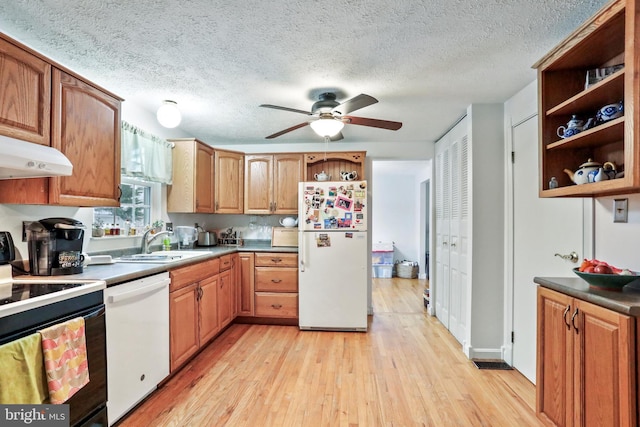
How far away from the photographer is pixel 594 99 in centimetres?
166

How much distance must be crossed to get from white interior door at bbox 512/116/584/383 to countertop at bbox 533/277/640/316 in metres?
0.45

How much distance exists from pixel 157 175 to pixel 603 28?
3404 mm

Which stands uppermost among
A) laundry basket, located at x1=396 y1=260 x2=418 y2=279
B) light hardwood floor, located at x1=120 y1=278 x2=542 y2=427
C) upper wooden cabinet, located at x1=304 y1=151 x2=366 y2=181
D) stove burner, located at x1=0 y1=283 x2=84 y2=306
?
upper wooden cabinet, located at x1=304 y1=151 x2=366 y2=181

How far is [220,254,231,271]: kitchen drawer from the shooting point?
3.22 metres

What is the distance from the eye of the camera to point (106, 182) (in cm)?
209

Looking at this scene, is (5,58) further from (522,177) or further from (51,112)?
(522,177)

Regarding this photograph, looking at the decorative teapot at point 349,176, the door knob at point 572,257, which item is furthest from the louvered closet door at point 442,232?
the door knob at point 572,257

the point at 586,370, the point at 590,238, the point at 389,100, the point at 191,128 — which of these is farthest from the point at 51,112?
the point at 590,238

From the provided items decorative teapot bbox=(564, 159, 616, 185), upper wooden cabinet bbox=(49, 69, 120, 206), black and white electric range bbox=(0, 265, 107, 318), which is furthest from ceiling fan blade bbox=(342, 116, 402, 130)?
black and white electric range bbox=(0, 265, 107, 318)

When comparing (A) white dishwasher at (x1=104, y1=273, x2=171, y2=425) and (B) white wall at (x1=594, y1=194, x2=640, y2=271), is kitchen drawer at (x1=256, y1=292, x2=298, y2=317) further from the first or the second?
(B) white wall at (x1=594, y1=194, x2=640, y2=271)

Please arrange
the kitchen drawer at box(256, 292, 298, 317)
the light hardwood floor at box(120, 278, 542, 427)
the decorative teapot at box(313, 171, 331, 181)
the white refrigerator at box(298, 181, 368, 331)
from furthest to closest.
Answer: the decorative teapot at box(313, 171, 331, 181), the kitchen drawer at box(256, 292, 298, 317), the white refrigerator at box(298, 181, 368, 331), the light hardwood floor at box(120, 278, 542, 427)

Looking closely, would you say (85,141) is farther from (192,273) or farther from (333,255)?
(333,255)

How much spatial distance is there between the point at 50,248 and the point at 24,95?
84 cm

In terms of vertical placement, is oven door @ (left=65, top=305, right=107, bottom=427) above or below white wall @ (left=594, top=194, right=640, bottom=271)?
below
